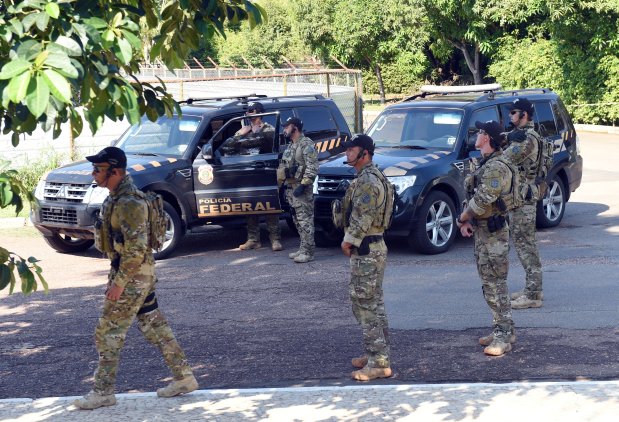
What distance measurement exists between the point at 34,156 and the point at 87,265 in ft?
22.1

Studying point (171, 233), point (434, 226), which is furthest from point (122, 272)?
point (434, 226)

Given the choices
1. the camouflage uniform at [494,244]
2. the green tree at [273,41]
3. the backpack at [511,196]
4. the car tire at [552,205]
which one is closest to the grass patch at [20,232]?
the car tire at [552,205]

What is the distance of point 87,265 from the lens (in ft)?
38.6

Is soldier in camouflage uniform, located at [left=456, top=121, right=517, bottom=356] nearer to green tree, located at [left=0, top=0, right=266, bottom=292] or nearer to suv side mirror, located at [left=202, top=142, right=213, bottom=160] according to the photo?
green tree, located at [left=0, top=0, right=266, bottom=292]

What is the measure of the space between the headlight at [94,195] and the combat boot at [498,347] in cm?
583

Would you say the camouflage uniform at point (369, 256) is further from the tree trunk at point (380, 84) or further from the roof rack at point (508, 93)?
the tree trunk at point (380, 84)

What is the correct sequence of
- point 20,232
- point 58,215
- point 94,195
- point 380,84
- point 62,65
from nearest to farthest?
1. point 62,65
2. point 94,195
3. point 58,215
4. point 20,232
5. point 380,84

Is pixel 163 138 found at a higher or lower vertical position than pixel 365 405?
higher

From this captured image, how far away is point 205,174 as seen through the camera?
39.9 ft

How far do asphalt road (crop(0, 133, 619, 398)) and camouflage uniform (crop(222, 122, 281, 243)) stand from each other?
29 cm

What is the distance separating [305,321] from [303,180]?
301 cm

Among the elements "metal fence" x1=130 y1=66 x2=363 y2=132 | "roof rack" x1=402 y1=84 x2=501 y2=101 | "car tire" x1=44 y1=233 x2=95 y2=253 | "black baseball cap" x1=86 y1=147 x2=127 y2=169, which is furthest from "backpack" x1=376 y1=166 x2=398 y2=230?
"roof rack" x1=402 y1=84 x2=501 y2=101

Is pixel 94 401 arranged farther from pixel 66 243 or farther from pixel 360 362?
pixel 66 243

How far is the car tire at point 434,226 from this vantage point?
458 inches
